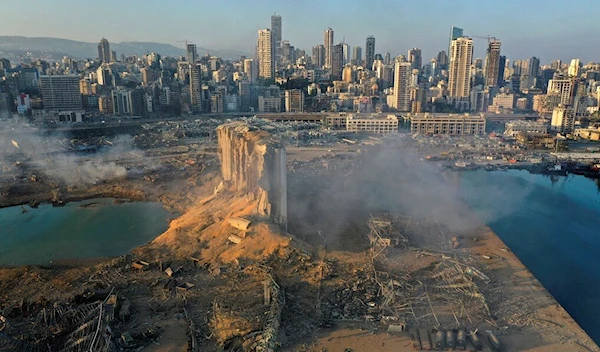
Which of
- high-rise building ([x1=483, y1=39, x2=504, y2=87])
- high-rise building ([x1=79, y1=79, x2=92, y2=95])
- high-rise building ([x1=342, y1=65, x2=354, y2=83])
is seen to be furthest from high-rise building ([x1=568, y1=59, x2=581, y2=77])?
high-rise building ([x1=79, y1=79, x2=92, y2=95])

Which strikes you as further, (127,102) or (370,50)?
(370,50)

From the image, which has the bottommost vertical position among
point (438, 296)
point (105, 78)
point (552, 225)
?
point (552, 225)

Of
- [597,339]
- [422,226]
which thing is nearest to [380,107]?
[422,226]

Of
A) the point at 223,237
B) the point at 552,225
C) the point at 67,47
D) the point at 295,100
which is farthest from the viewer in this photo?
the point at 67,47

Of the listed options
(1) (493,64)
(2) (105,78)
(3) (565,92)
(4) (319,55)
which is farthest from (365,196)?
(4) (319,55)

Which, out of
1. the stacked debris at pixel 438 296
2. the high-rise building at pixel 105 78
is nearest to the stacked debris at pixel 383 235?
the stacked debris at pixel 438 296

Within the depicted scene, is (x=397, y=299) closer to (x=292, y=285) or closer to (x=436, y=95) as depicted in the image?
(x=292, y=285)

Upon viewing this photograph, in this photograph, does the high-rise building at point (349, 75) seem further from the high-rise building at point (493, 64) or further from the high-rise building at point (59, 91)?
the high-rise building at point (59, 91)

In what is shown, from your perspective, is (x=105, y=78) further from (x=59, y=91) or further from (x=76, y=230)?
(x=76, y=230)

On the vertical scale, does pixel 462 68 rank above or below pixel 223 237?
above
